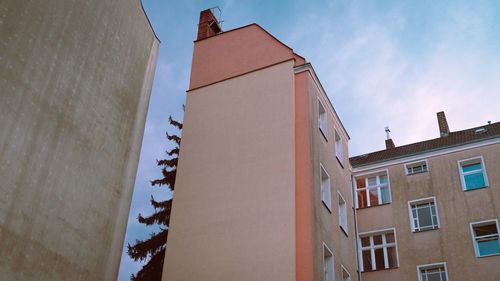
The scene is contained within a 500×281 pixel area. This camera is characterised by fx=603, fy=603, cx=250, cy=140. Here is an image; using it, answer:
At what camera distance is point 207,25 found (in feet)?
103

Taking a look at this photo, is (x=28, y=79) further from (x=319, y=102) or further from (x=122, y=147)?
(x=319, y=102)

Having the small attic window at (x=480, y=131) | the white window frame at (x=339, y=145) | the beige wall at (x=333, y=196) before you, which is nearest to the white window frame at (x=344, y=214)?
the beige wall at (x=333, y=196)

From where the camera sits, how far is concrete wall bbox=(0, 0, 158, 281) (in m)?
14.3

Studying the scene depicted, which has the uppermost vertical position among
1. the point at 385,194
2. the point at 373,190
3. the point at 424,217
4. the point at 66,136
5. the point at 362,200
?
the point at 373,190

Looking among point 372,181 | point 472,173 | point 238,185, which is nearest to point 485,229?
point 472,173

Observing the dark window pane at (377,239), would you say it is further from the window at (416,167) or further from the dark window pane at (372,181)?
the window at (416,167)

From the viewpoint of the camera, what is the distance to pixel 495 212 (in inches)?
1027

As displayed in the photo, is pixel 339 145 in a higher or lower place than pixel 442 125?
lower

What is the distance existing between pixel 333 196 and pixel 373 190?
5543 mm

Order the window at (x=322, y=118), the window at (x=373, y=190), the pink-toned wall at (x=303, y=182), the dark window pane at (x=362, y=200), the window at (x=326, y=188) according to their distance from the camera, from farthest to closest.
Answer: the dark window pane at (x=362, y=200) → the window at (x=373, y=190) → the window at (x=322, y=118) → the window at (x=326, y=188) → the pink-toned wall at (x=303, y=182)

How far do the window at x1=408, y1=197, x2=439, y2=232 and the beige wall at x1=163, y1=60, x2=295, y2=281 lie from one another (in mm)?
8101

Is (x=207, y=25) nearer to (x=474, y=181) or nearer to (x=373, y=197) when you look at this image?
(x=373, y=197)

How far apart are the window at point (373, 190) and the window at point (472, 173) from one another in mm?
3518

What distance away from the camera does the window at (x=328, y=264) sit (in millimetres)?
22391
